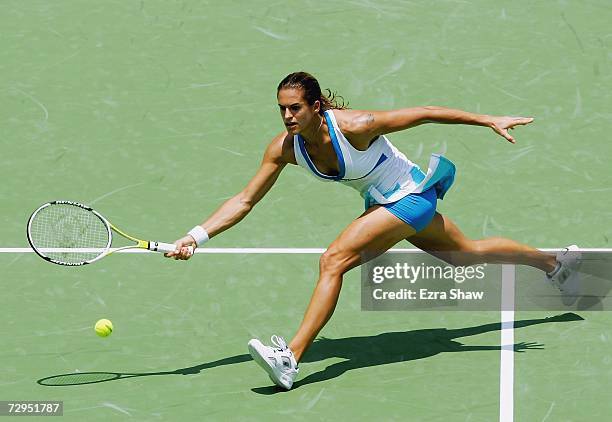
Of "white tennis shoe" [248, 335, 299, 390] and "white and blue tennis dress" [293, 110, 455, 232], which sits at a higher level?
"white and blue tennis dress" [293, 110, 455, 232]

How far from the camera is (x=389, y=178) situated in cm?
976

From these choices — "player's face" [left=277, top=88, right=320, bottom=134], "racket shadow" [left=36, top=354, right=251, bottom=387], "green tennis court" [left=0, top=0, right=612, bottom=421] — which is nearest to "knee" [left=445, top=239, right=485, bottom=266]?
"green tennis court" [left=0, top=0, right=612, bottom=421]

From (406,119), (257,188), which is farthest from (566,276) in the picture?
(257,188)

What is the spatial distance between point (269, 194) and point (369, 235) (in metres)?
2.57

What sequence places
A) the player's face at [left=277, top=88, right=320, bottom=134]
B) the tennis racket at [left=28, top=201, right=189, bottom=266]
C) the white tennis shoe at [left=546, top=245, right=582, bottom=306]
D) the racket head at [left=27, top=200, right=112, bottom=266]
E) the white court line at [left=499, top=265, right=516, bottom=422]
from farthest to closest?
the white tennis shoe at [left=546, top=245, right=582, bottom=306] < the racket head at [left=27, top=200, right=112, bottom=266] < the tennis racket at [left=28, top=201, right=189, bottom=266] < the player's face at [left=277, top=88, right=320, bottom=134] < the white court line at [left=499, top=265, right=516, bottom=422]

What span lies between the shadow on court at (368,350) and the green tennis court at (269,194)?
0.06ft

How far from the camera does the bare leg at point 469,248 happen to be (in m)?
10.1

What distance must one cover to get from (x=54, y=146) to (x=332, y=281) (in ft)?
12.9

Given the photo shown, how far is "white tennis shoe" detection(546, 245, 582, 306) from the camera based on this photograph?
10.6 m

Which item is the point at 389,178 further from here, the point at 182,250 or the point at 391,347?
the point at 182,250

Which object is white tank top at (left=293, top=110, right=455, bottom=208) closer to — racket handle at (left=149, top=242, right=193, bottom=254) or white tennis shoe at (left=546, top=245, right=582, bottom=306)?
Answer: racket handle at (left=149, top=242, right=193, bottom=254)

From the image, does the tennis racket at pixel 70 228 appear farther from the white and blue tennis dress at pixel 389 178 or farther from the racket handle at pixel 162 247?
the white and blue tennis dress at pixel 389 178

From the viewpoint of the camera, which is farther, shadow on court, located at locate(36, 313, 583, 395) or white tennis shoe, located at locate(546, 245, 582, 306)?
white tennis shoe, located at locate(546, 245, 582, 306)

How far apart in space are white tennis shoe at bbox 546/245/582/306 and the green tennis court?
188mm
